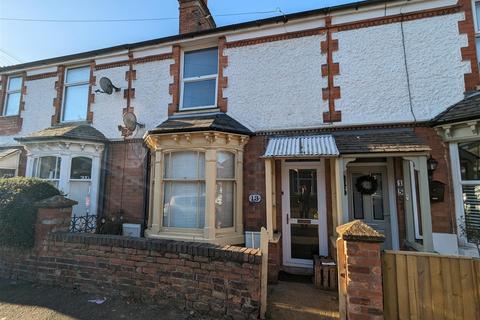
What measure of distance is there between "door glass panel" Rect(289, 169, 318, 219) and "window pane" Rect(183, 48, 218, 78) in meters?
3.74

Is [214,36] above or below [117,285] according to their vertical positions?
above

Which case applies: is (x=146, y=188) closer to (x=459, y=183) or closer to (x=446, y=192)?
(x=446, y=192)

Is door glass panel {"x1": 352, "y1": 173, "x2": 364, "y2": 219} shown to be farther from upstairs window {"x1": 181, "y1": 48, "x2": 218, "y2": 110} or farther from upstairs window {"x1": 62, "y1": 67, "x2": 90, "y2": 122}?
upstairs window {"x1": 62, "y1": 67, "x2": 90, "y2": 122}

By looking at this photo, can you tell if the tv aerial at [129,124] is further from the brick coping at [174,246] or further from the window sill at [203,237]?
the brick coping at [174,246]

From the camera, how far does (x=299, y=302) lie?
14.6ft

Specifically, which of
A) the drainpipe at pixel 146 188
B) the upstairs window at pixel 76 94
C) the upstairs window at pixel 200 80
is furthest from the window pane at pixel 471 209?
the upstairs window at pixel 76 94

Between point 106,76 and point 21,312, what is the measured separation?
6.78m

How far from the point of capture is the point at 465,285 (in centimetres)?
294

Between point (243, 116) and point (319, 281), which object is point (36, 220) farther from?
point (319, 281)

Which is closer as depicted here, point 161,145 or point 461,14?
point 461,14

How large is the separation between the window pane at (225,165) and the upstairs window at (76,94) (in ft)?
17.1

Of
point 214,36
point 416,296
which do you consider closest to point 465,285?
point 416,296

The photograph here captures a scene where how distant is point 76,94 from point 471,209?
11101 millimetres

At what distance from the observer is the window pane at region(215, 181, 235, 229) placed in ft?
20.2
